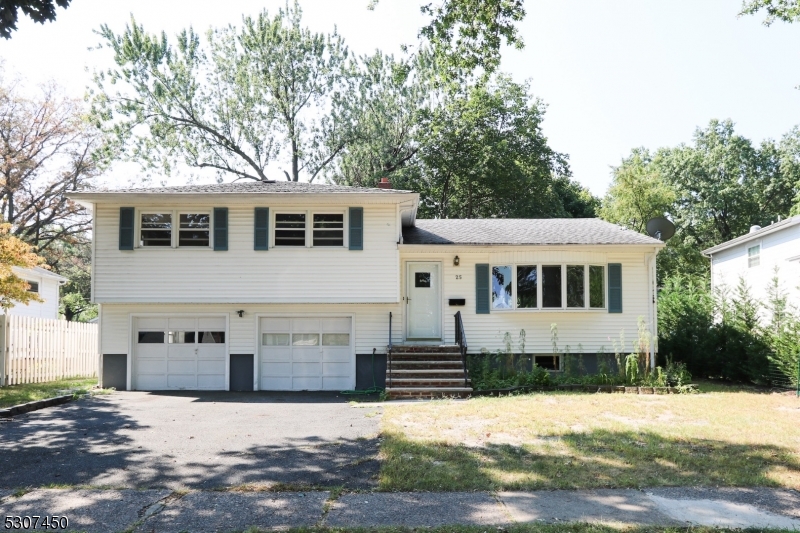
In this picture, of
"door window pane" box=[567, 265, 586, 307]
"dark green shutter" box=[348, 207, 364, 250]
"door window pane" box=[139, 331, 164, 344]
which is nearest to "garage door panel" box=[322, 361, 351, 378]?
"dark green shutter" box=[348, 207, 364, 250]

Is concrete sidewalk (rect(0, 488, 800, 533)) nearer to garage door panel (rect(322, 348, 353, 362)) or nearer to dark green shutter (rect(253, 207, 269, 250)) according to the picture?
dark green shutter (rect(253, 207, 269, 250))

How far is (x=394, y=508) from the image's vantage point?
17.0 feet

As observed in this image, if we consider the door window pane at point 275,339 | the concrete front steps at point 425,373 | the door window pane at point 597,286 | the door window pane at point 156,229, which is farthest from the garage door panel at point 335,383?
the door window pane at point 597,286

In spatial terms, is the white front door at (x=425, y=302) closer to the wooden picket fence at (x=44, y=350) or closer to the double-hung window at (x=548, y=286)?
the double-hung window at (x=548, y=286)

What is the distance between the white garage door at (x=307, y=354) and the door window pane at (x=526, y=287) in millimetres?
4502

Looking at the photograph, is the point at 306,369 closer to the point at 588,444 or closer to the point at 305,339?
the point at 305,339

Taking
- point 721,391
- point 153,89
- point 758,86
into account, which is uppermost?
point 153,89

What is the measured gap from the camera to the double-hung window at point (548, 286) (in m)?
15.4

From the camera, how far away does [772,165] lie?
3672cm

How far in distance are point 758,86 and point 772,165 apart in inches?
748

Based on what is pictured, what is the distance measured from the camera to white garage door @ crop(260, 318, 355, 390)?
1517 cm

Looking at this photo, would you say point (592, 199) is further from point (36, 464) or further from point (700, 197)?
point (36, 464)

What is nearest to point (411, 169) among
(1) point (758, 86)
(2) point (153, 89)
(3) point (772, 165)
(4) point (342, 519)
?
(2) point (153, 89)

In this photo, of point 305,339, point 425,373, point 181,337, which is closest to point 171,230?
point 181,337
